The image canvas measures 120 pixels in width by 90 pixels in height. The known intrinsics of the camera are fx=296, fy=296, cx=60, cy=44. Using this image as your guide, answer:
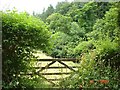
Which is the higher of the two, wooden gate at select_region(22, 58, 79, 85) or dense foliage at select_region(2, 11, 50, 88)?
dense foliage at select_region(2, 11, 50, 88)

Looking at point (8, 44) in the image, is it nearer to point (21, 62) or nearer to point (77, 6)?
point (21, 62)

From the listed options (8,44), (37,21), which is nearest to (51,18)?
(37,21)

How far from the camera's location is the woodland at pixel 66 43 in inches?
187

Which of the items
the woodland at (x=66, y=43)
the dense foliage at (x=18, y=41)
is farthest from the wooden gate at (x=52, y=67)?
the dense foliage at (x=18, y=41)

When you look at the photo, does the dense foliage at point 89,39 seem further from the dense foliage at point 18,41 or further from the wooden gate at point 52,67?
the dense foliage at point 18,41

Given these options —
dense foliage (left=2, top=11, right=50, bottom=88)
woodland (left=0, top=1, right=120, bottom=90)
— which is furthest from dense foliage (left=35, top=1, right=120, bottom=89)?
dense foliage (left=2, top=11, right=50, bottom=88)

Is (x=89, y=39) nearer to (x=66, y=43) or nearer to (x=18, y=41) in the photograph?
(x=66, y=43)

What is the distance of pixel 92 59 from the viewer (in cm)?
518

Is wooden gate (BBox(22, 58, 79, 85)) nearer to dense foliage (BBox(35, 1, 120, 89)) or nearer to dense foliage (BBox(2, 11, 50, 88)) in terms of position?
dense foliage (BBox(35, 1, 120, 89))

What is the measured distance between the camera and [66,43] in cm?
618

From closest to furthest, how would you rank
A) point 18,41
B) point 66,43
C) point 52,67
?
point 18,41, point 52,67, point 66,43

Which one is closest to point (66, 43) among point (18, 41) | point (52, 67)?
point (52, 67)

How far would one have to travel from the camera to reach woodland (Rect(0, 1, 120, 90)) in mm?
4754

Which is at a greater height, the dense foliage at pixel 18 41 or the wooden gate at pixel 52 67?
the dense foliage at pixel 18 41
